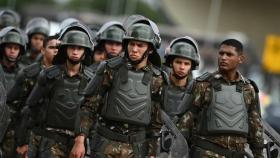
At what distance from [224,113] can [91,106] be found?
1.25 meters

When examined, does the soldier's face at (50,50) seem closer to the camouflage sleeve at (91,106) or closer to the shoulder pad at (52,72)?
the shoulder pad at (52,72)

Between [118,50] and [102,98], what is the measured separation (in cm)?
302

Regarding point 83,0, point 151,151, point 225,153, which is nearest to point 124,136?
point 151,151

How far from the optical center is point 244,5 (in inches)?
2314

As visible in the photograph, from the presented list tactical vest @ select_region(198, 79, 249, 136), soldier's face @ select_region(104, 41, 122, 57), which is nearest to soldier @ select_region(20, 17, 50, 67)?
soldier's face @ select_region(104, 41, 122, 57)

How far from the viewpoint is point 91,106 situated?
Answer: 299 inches

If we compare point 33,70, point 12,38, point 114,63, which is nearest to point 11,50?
point 12,38

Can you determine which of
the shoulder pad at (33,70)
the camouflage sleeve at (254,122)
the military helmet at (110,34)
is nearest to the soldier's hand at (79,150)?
the camouflage sleeve at (254,122)

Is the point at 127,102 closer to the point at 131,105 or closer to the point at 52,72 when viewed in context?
the point at 131,105

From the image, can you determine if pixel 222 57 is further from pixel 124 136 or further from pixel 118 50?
pixel 118 50

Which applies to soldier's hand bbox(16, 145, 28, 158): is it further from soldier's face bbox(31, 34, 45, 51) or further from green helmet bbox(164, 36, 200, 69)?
soldier's face bbox(31, 34, 45, 51)

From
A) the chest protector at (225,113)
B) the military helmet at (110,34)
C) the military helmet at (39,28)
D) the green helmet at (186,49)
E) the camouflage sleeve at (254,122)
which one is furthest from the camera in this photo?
the military helmet at (39,28)

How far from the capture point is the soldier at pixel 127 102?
758 cm

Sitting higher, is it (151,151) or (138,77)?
(138,77)
